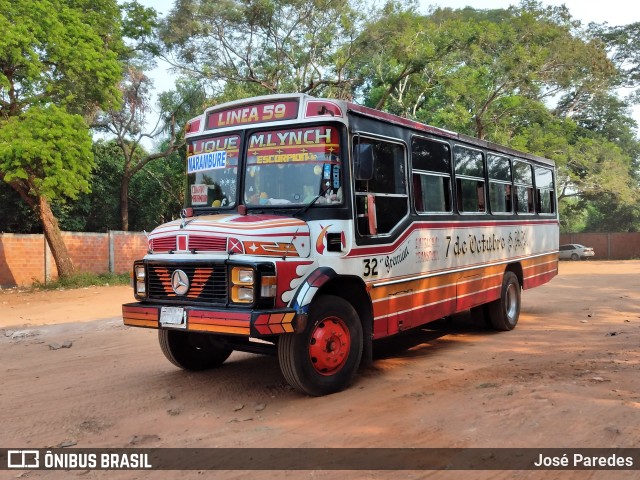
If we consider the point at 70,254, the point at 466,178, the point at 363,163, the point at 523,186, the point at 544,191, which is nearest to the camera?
the point at 363,163

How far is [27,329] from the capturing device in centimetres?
1112

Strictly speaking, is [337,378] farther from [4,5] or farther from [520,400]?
[4,5]

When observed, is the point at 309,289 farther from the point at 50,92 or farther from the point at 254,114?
the point at 50,92

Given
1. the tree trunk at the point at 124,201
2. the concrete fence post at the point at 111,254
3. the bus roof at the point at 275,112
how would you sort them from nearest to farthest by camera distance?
the bus roof at the point at 275,112 < the concrete fence post at the point at 111,254 < the tree trunk at the point at 124,201

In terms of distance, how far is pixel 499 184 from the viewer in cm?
948

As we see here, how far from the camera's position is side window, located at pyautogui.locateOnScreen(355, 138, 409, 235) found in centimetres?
591

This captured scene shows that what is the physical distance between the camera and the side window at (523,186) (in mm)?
10203

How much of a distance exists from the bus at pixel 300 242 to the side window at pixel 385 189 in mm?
21

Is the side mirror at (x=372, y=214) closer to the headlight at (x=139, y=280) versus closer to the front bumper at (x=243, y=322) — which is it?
the front bumper at (x=243, y=322)

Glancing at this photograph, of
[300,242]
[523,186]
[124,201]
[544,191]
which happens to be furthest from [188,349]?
[124,201]

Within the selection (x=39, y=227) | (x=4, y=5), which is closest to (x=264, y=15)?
(x=4, y=5)

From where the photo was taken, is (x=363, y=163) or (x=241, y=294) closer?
(x=241, y=294)

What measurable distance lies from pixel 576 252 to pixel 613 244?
3.29 m

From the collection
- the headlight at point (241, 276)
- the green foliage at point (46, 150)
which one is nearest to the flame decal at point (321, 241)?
the headlight at point (241, 276)
